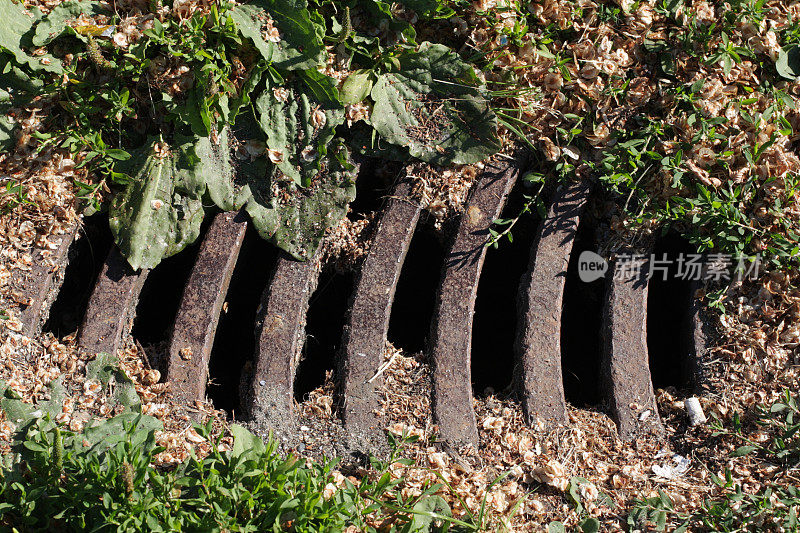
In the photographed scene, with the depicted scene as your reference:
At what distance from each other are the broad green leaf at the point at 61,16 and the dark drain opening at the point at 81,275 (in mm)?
599

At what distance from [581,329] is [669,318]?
35cm

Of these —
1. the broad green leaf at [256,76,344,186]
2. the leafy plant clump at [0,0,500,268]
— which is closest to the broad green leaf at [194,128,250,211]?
the leafy plant clump at [0,0,500,268]

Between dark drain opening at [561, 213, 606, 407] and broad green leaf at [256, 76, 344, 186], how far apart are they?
1.00 meters

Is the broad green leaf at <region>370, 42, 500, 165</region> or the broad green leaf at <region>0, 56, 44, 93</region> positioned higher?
the broad green leaf at <region>370, 42, 500, 165</region>

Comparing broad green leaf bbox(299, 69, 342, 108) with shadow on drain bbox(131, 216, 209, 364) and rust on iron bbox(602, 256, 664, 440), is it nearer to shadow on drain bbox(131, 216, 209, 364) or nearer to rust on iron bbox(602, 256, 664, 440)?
shadow on drain bbox(131, 216, 209, 364)

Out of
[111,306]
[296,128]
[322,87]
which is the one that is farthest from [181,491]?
[322,87]

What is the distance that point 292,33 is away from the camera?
7.86 feet

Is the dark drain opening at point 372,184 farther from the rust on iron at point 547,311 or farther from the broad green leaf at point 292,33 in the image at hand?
the rust on iron at point 547,311

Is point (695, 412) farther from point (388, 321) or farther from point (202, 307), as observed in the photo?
point (202, 307)

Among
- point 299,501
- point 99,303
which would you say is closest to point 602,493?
point 299,501

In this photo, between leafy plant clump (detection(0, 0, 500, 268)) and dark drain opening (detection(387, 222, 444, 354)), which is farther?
dark drain opening (detection(387, 222, 444, 354))

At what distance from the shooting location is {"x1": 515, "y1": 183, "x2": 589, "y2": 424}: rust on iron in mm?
2332

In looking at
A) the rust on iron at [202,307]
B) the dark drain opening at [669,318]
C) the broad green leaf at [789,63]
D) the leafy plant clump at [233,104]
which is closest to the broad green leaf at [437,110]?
the leafy plant clump at [233,104]

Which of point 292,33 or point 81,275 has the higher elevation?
point 292,33
